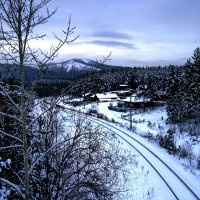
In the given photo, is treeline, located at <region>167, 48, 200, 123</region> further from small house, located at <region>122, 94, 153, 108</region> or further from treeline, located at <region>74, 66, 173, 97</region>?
small house, located at <region>122, 94, 153, 108</region>

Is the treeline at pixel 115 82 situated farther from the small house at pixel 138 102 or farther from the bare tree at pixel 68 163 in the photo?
the small house at pixel 138 102

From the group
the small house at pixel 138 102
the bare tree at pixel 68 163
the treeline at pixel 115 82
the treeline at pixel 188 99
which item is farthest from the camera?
the small house at pixel 138 102

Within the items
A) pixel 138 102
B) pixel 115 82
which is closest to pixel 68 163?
pixel 138 102

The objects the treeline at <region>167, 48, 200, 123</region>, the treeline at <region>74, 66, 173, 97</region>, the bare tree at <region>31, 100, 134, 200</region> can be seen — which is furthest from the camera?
the treeline at <region>167, 48, 200, 123</region>

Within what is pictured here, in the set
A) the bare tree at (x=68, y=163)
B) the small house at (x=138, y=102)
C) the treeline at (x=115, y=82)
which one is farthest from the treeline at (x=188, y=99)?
the bare tree at (x=68, y=163)

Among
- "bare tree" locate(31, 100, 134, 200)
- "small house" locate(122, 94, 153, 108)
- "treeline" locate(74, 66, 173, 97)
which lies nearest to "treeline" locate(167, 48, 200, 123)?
"treeline" locate(74, 66, 173, 97)

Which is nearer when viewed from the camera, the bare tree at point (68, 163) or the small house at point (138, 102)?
the bare tree at point (68, 163)

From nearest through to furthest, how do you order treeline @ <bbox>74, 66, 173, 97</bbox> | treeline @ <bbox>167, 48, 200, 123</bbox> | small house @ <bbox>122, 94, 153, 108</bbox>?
treeline @ <bbox>74, 66, 173, 97</bbox> < treeline @ <bbox>167, 48, 200, 123</bbox> < small house @ <bbox>122, 94, 153, 108</bbox>

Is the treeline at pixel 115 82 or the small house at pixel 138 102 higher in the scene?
the treeline at pixel 115 82

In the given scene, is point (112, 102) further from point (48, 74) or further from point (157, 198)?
point (48, 74)

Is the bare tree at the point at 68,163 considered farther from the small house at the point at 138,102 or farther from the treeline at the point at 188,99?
the small house at the point at 138,102

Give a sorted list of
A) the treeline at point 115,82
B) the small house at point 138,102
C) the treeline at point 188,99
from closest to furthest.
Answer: the treeline at point 115,82 → the treeline at point 188,99 → the small house at point 138,102

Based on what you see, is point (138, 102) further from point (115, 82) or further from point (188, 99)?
point (115, 82)

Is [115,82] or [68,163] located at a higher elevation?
[68,163]
